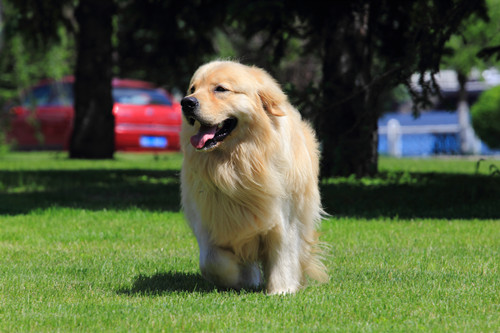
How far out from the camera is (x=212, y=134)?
4.61 m

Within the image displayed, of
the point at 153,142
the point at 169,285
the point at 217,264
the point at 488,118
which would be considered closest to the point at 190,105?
the point at 217,264

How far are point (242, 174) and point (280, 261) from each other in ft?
2.07

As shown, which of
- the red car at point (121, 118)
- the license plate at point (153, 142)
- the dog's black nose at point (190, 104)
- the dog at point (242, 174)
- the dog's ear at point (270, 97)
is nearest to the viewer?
the dog's black nose at point (190, 104)

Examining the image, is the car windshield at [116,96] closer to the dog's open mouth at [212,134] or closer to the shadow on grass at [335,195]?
the shadow on grass at [335,195]

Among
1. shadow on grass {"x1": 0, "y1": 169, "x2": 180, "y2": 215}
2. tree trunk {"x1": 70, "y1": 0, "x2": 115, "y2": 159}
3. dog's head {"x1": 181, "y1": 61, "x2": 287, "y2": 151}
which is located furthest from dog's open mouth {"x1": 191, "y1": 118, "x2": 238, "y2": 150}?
tree trunk {"x1": 70, "y1": 0, "x2": 115, "y2": 159}

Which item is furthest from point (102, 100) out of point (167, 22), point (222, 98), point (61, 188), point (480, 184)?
point (222, 98)

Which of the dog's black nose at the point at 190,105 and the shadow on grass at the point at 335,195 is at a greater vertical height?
the dog's black nose at the point at 190,105

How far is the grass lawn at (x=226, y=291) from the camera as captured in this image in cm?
416

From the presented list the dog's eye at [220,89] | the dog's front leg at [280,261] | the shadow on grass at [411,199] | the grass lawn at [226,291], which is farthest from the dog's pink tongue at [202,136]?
the shadow on grass at [411,199]

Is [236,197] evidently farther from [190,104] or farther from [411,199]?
[411,199]

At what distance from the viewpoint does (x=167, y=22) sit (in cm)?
1291

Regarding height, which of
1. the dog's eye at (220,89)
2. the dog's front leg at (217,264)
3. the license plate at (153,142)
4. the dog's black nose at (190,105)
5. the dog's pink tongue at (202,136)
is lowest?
the dog's front leg at (217,264)

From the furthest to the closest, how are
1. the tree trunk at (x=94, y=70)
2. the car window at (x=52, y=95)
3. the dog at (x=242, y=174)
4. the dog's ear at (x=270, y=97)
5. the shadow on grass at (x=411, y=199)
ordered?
the car window at (x=52, y=95) < the tree trunk at (x=94, y=70) < the shadow on grass at (x=411, y=199) < the dog's ear at (x=270, y=97) < the dog at (x=242, y=174)

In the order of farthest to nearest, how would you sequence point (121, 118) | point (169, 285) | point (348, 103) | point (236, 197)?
point (121, 118) < point (348, 103) < point (169, 285) < point (236, 197)
